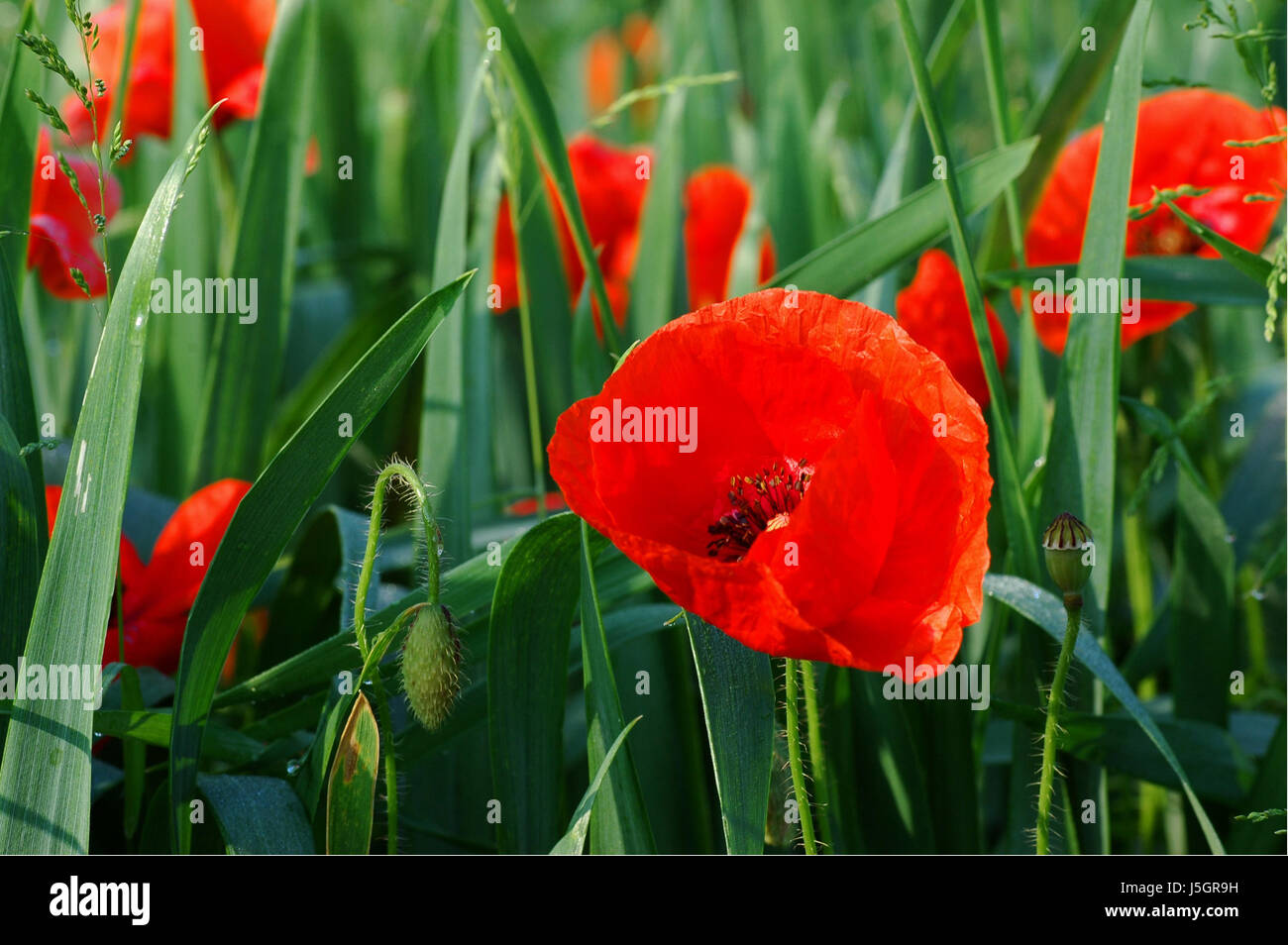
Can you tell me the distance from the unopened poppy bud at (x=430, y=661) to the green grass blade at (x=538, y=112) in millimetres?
226

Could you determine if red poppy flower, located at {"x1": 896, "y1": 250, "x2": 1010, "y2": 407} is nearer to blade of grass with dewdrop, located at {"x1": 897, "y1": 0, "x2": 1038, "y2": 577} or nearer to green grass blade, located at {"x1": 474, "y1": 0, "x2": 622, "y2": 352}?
blade of grass with dewdrop, located at {"x1": 897, "y1": 0, "x2": 1038, "y2": 577}

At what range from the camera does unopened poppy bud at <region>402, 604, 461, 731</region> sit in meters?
0.51

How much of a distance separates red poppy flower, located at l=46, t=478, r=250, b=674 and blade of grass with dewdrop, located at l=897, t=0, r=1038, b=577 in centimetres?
43

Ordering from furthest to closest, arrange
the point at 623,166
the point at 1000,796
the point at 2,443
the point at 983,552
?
1. the point at 623,166
2. the point at 1000,796
3. the point at 2,443
4. the point at 983,552

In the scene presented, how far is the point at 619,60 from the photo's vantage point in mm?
2055

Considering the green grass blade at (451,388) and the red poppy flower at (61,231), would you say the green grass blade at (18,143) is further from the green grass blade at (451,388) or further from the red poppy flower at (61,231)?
the green grass blade at (451,388)

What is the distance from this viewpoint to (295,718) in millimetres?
641

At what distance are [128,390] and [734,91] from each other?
121 cm

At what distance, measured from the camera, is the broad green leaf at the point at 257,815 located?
557 millimetres

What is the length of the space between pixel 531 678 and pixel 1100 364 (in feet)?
1.18

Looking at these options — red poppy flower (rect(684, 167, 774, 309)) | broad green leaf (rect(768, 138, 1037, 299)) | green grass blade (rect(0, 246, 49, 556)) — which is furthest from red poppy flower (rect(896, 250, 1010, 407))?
green grass blade (rect(0, 246, 49, 556))

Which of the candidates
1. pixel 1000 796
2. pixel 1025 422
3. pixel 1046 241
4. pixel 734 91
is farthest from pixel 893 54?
pixel 1000 796
